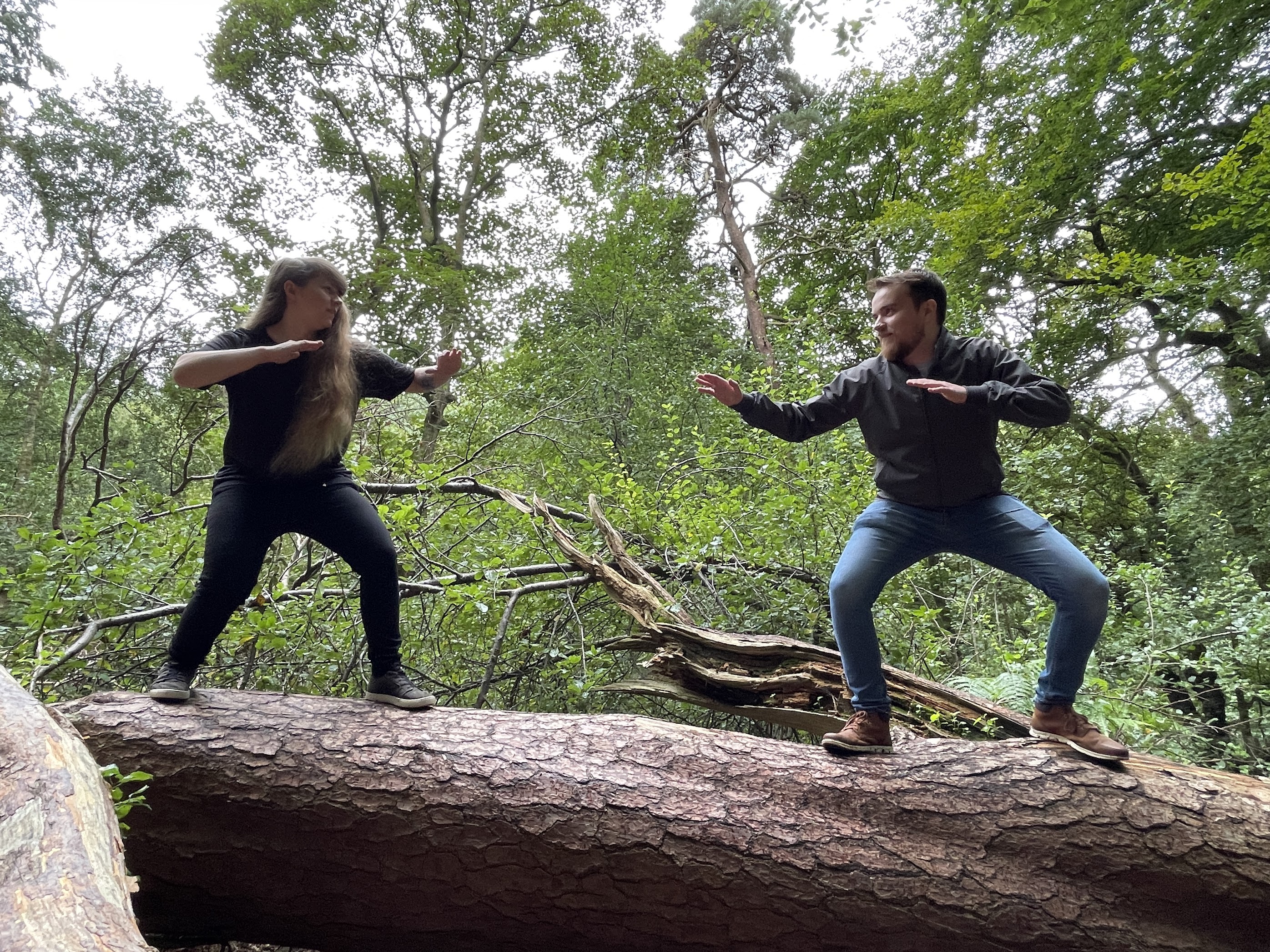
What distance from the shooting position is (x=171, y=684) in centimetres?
211

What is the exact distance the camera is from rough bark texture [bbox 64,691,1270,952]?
1669 mm

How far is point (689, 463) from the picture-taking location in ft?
18.6

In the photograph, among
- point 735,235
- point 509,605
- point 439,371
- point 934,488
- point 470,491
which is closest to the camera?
point 934,488

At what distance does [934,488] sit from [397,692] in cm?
193

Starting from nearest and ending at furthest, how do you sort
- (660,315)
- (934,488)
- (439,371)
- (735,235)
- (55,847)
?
(55,847) < (934,488) < (439,371) < (660,315) < (735,235)

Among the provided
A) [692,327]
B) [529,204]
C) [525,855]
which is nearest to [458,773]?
[525,855]

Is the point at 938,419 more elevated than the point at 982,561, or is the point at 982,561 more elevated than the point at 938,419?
the point at 938,419

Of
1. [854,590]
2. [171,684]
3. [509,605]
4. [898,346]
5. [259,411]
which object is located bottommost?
[171,684]

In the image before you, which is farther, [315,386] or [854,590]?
[315,386]

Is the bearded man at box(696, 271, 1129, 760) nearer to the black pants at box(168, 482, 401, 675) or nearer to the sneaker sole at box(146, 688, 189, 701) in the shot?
the black pants at box(168, 482, 401, 675)

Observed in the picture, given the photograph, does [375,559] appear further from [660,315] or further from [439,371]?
[660,315]

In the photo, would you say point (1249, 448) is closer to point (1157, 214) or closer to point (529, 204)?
point (1157, 214)

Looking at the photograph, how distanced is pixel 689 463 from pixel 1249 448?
17.9 ft

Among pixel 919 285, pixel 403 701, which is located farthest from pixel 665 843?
pixel 919 285
